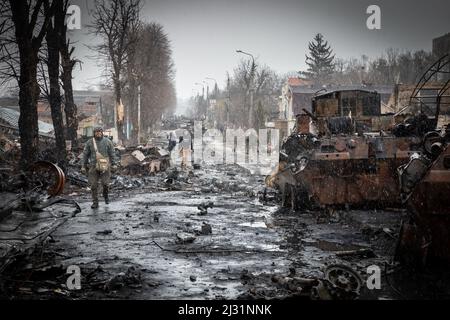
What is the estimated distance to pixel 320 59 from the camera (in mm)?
82375

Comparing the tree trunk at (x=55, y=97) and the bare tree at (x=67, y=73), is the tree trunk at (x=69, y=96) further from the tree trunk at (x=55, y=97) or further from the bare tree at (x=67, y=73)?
the tree trunk at (x=55, y=97)

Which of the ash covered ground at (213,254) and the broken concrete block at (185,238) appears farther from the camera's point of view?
the broken concrete block at (185,238)

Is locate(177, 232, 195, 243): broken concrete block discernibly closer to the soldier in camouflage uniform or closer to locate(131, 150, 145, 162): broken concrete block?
the soldier in camouflage uniform

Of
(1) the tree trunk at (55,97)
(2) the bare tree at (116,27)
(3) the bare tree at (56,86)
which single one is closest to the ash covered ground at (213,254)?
(1) the tree trunk at (55,97)

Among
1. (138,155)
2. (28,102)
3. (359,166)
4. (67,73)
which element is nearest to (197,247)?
(359,166)

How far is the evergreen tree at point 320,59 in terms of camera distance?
267 ft

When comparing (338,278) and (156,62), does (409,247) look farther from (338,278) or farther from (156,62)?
(156,62)

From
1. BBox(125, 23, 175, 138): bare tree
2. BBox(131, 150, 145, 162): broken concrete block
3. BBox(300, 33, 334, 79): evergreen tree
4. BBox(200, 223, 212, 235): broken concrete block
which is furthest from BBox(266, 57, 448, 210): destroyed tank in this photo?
BBox(300, 33, 334, 79): evergreen tree

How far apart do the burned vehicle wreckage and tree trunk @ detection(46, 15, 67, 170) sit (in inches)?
321

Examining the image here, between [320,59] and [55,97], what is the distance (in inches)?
2798

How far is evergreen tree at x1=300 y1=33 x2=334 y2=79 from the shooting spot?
81500mm

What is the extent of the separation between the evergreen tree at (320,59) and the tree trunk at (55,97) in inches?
2699

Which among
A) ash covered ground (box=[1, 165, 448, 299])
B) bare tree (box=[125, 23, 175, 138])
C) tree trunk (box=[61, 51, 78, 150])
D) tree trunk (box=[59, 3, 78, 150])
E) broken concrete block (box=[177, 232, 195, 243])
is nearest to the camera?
ash covered ground (box=[1, 165, 448, 299])
